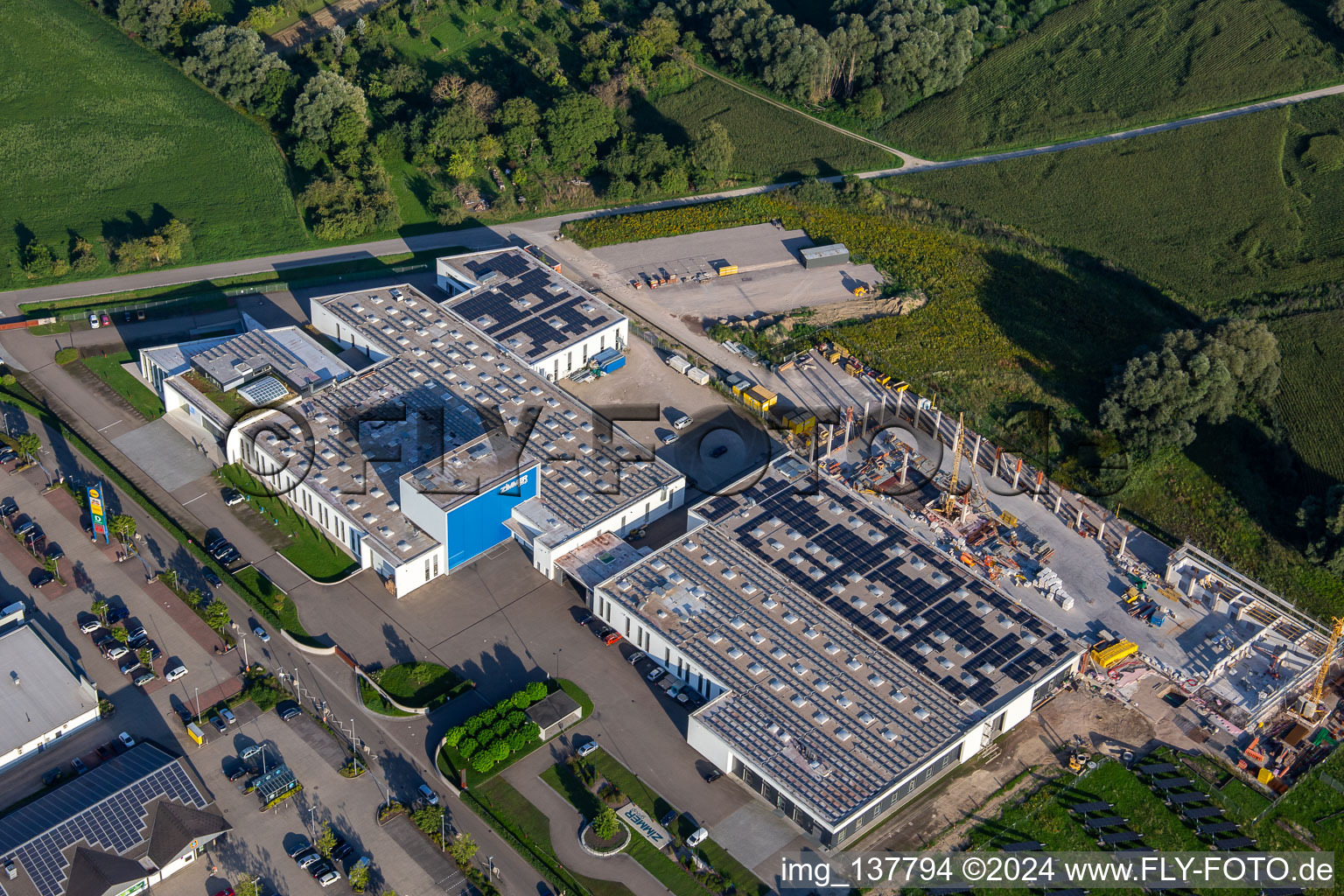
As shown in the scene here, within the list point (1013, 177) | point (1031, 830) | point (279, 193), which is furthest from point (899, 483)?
point (279, 193)

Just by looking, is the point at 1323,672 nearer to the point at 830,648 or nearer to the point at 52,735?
the point at 830,648

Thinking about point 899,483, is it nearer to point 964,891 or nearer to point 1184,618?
point 1184,618

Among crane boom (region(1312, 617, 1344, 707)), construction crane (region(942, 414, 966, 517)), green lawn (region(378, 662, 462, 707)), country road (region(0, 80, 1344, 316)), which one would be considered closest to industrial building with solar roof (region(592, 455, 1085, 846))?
construction crane (region(942, 414, 966, 517))

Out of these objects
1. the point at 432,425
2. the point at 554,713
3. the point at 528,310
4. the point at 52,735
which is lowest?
the point at 52,735

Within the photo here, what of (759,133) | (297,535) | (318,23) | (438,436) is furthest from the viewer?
(318,23)

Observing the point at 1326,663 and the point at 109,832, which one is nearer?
the point at 109,832

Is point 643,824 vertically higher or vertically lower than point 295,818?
higher

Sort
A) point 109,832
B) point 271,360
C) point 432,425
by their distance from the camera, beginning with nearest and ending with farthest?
point 109,832 → point 432,425 → point 271,360

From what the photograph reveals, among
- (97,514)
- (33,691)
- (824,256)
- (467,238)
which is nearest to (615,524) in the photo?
(97,514)
